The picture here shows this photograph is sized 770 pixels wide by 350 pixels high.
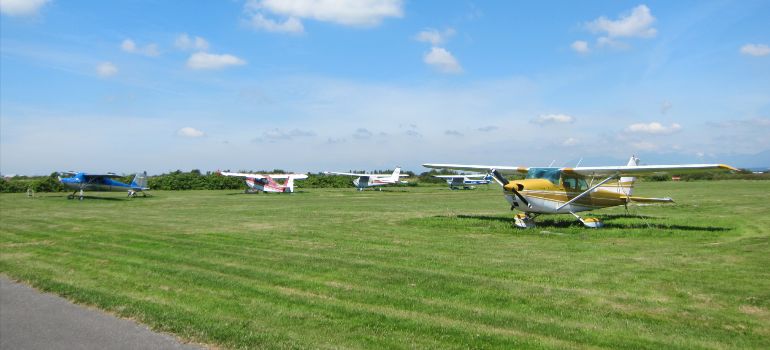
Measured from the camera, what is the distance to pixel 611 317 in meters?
5.68

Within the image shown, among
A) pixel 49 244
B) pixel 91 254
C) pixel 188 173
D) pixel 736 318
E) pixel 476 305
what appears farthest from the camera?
pixel 188 173

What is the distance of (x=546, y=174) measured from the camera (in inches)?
623

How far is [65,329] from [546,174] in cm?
1344

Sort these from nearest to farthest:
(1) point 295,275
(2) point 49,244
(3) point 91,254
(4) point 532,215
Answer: (1) point 295,275 < (3) point 91,254 < (2) point 49,244 < (4) point 532,215

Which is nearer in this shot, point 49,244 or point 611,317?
point 611,317

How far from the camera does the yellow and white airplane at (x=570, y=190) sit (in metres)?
14.9

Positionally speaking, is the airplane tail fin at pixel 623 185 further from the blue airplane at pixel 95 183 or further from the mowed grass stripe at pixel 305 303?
the blue airplane at pixel 95 183

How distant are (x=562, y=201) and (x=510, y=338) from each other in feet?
37.7

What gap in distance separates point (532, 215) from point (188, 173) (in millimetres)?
51668

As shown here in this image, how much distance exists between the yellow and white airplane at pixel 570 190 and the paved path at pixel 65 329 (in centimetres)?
1141

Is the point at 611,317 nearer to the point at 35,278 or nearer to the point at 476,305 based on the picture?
the point at 476,305

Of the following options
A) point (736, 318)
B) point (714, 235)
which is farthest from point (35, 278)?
point (714, 235)

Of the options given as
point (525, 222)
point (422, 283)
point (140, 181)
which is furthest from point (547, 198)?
point (140, 181)

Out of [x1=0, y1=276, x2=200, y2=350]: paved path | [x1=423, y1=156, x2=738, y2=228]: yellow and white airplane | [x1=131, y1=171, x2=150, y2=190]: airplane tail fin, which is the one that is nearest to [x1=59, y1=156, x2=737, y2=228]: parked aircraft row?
[x1=423, y1=156, x2=738, y2=228]: yellow and white airplane
